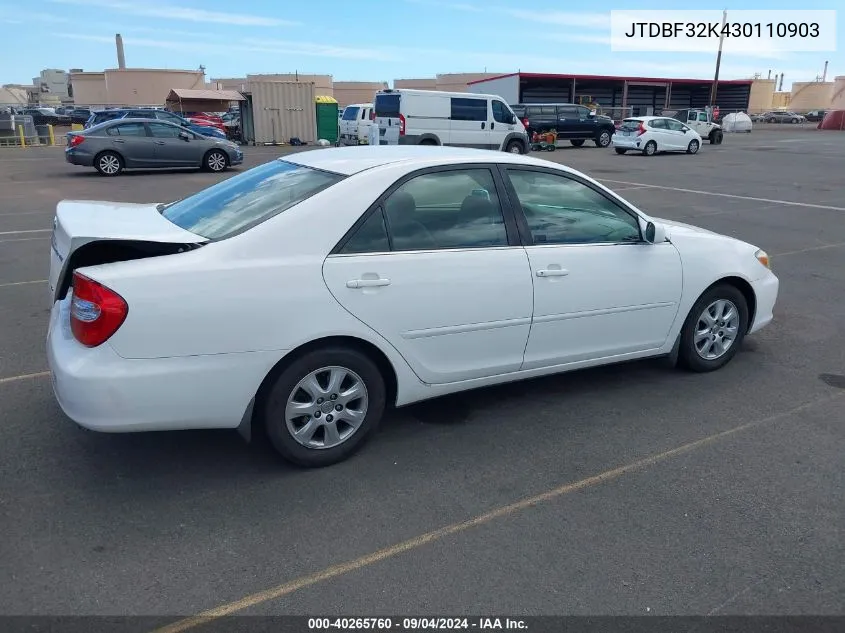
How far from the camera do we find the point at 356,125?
28.1m

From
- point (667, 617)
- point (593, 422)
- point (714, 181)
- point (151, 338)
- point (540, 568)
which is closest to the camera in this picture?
point (667, 617)

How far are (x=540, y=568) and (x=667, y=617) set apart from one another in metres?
0.51

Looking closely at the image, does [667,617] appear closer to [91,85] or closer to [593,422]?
[593,422]

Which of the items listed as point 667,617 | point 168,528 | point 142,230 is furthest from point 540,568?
point 142,230

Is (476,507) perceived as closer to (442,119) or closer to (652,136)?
(442,119)

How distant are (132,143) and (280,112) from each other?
14443 millimetres

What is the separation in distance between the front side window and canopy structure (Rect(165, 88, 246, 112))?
4240 cm

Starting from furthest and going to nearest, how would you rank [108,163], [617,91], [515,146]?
[617,91] < [515,146] < [108,163]

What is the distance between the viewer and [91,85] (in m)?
71.8

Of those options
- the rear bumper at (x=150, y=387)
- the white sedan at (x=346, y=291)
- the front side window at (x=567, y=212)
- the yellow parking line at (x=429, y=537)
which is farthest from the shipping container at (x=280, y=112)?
the yellow parking line at (x=429, y=537)

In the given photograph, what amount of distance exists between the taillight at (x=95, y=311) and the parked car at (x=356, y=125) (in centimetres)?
2413

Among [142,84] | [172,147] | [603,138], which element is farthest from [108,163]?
[142,84]

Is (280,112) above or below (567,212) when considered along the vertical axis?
above

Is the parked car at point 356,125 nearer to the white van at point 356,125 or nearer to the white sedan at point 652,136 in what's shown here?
the white van at point 356,125
